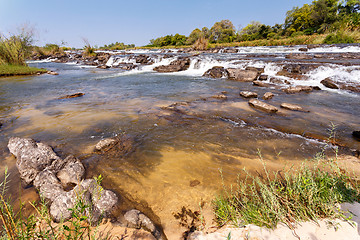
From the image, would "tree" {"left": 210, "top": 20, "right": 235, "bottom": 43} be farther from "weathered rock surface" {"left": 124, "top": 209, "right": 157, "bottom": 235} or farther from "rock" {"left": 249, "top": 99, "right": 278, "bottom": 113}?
"weathered rock surface" {"left": 124, "top": 209, "right": 157, "bottom": 235}

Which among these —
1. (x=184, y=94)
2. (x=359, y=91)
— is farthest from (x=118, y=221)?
(x=359, y=91)

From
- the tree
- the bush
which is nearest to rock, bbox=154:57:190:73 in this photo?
the bush

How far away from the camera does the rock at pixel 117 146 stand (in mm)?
3547

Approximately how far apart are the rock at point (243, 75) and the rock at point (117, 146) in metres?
9.99

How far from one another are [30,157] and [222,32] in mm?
75920

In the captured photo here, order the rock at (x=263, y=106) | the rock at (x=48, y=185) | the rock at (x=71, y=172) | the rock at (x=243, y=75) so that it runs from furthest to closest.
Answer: the rock at (x=243, y=75), the rock at (x=263, y=106), the rock at (x=71, y=172), the rock at (x=48, y=185)

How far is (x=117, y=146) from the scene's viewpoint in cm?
373

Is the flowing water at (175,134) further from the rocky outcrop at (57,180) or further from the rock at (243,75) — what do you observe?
the rock at (243,75)

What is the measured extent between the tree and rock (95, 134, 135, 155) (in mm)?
59522

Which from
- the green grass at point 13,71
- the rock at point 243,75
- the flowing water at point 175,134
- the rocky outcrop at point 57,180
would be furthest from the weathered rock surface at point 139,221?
the green grass at point 13,71

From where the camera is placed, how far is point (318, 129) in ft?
14.6

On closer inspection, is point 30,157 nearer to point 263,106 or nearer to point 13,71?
point 263,106

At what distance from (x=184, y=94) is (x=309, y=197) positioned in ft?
23.1

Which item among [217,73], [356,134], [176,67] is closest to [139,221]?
[356,134]
